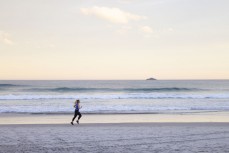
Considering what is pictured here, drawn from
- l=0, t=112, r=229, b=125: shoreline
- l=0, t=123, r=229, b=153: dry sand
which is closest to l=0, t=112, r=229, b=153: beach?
l=0, t=123, r=229, b=153: dry sand

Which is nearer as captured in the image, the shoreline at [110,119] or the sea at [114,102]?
the shoreline at [110,119]

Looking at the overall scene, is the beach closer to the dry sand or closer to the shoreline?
the dry sand

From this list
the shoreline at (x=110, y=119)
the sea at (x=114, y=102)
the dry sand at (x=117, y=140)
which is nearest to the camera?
the dry sand at (x=117, y=140)

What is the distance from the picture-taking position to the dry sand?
385 inches

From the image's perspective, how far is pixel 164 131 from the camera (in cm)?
1355

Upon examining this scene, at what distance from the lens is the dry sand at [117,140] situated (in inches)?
385

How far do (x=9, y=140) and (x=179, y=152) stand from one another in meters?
6.17

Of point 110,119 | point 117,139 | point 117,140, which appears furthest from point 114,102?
point 117,140

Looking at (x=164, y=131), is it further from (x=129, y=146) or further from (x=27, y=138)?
(x=27, y=138)

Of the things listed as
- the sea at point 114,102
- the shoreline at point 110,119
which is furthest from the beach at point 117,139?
the sea at point 114,102

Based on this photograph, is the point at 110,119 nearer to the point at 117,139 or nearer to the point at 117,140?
the point at 117,139

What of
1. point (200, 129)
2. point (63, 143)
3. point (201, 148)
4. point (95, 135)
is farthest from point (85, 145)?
point (200, 129)

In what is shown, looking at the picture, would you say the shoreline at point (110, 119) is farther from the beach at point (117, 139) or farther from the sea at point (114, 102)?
the sea at point (114, 102)

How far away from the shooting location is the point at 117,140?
11.3 m
